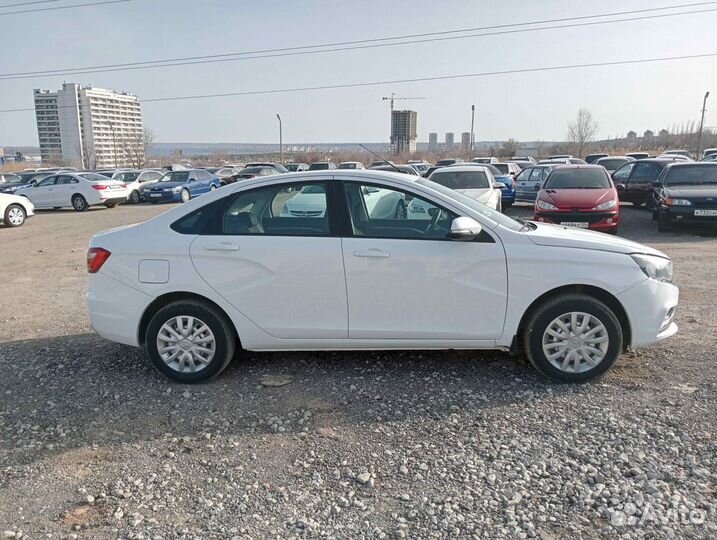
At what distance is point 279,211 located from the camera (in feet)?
13.7

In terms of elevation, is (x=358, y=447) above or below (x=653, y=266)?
below

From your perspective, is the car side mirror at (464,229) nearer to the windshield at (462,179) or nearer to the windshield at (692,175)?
the windshield at (462,179)

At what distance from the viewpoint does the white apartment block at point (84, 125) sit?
87.4 m

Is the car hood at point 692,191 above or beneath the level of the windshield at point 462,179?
beneath

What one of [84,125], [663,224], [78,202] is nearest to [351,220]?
[663,224]

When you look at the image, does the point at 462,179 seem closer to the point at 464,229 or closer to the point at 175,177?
the point at 464,229

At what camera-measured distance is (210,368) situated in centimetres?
423

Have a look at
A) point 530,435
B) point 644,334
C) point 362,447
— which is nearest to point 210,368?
point 362,447

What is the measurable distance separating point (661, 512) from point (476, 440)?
1.06 m

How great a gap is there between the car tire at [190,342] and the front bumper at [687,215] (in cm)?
1100

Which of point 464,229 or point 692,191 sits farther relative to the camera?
point 692,191

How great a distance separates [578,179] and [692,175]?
10.5 ft

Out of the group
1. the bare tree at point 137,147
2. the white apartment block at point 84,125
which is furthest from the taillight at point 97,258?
the white apartment block at point 84,125

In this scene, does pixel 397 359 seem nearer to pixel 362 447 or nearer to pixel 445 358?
pixel 445 358
